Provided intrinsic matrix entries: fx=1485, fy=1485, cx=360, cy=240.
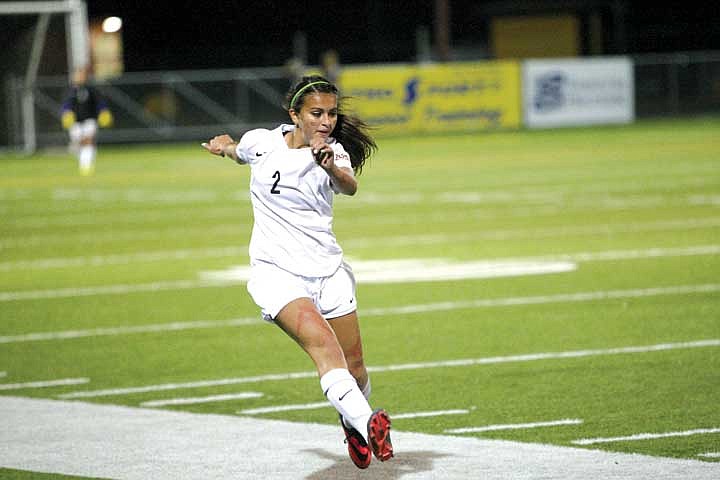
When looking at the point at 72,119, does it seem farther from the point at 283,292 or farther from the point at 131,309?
the point at 283,292

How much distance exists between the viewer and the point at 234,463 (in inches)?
275

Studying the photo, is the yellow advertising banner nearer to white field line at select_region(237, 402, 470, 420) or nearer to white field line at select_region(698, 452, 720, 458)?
white field line at select_region(237, 402, 470, 420)

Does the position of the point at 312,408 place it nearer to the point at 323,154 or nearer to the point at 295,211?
the point at 295,211

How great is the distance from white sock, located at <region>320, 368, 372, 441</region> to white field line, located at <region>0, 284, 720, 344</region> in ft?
16.9

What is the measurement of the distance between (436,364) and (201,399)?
5.61 feet

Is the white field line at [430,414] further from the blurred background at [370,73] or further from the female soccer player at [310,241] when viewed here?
the blurred background at [370,73]

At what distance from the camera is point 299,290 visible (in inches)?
258

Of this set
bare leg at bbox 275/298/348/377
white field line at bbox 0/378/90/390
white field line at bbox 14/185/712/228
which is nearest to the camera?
bare leg at bbox 275/298/348/377

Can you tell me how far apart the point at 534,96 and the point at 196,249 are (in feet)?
85.6

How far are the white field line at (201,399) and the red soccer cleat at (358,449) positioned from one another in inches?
88.2

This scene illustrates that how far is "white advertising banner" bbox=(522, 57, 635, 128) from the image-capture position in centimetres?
4125

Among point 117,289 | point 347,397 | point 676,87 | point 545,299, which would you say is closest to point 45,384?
point 347,397

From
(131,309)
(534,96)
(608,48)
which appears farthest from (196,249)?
(608,48)

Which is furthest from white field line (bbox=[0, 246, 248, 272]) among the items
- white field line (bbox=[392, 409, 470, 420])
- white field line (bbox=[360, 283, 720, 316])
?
white field line (bbox=[392, 409, 470, 420])
